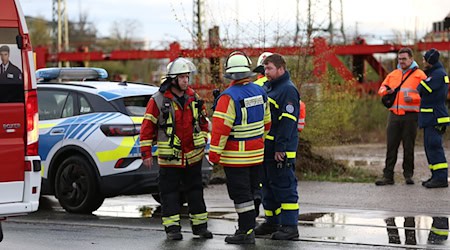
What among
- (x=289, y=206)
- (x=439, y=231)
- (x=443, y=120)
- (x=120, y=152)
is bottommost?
(x=439, y=231)

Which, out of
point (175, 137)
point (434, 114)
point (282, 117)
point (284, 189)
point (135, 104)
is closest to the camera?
point (282, 117)

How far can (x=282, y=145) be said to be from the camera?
902cm

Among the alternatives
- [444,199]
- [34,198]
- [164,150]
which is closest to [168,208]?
[164,150]

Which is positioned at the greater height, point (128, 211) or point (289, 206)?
point (289, 206)

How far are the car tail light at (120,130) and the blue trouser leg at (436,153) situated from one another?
166 inches

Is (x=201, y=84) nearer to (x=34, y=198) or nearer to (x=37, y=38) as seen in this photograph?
(x=34, y=198)

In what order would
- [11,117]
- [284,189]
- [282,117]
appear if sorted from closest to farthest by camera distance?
[11,117]
[282,117]
[284,189]

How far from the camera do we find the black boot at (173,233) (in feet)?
30.5

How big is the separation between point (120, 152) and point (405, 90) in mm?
4435

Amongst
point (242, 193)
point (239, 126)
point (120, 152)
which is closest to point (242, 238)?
point (242, 193)

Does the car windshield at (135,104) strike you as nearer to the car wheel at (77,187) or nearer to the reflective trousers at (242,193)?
the car wheel at (77,187)

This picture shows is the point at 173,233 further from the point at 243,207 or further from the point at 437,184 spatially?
the point at 437,184

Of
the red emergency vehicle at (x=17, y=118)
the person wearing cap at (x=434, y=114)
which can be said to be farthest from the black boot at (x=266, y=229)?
the person wearing cap at (x=434, y=114)

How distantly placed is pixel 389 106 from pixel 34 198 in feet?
21.1
